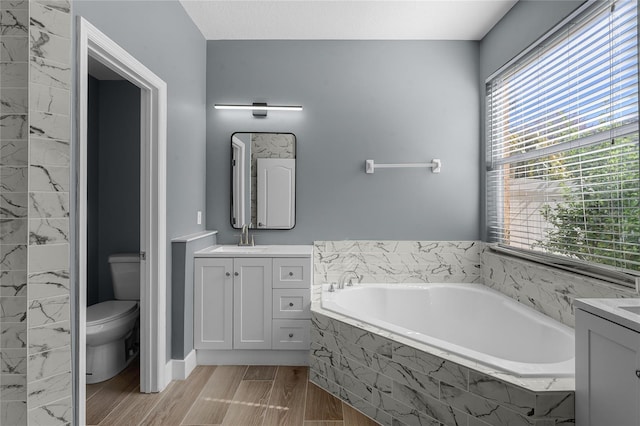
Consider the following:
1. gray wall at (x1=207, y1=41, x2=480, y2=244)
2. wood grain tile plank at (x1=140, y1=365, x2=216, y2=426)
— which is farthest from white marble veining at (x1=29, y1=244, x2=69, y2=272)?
gray wall at (x1=207, y1=41, x2=480, y2=244)

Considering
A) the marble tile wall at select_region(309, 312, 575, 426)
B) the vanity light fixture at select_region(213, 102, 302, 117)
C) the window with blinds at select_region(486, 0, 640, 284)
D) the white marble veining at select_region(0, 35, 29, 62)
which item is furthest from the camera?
the vanity light fixture at select_region(213, 102, 302, 117)

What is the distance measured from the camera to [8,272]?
1.05m

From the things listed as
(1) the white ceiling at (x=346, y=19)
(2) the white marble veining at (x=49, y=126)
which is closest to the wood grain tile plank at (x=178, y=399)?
(2) the white marble veining at (x=49, y=126)

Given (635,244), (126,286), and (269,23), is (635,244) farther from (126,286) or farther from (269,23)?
(126,286)

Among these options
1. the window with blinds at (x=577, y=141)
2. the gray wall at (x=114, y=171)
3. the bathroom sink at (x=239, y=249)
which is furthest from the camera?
the gray wall at (x=114, y=171)

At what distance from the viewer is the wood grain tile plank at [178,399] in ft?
6.52

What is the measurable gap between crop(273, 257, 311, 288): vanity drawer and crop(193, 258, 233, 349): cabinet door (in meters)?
0.34

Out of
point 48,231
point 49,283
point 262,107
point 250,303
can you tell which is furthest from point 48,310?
point 262,107

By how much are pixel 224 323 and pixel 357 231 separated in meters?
1.31

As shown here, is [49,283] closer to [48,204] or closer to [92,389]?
[48,204]

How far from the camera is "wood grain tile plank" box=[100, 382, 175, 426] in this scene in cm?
196

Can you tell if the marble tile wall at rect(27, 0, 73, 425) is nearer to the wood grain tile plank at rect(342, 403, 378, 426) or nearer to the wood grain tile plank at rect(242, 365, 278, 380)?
the wood grain tile plank at rect(342, 403, 378, 426)

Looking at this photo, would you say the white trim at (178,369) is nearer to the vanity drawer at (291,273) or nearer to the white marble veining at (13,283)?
the vanity drawer at (291,273)

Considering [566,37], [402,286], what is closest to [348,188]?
[402,286]
